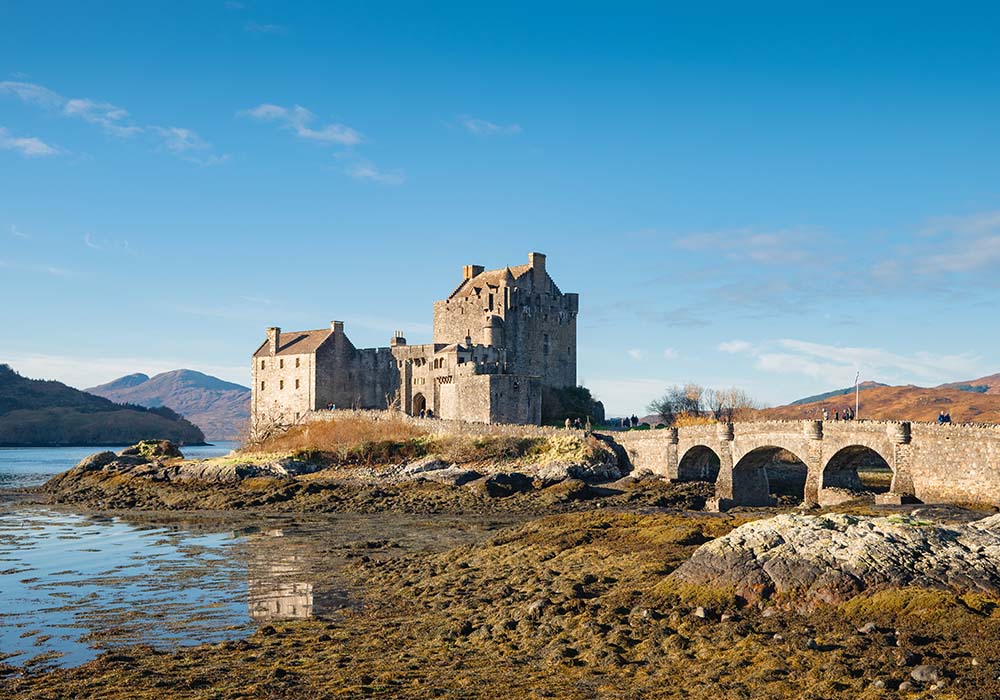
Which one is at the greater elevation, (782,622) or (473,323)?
(473,323)

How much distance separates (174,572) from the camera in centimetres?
2644

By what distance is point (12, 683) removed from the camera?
14.8 meters

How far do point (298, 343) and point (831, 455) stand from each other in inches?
2151

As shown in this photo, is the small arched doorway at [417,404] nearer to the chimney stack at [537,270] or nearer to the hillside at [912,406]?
→ the chimney stack at [537,270]

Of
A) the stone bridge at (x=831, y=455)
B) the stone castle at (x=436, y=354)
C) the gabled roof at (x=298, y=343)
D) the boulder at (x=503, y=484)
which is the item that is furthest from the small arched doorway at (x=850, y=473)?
the gabled roof at (x=298, y=343)

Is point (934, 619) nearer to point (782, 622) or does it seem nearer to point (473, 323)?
point (782, 622)

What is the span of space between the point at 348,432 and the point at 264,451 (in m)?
8.48

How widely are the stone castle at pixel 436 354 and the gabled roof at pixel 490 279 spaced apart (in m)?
0.11

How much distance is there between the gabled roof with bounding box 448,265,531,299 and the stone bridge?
26.7 meters

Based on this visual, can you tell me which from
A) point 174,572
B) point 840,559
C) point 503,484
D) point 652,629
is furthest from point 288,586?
point 503,484

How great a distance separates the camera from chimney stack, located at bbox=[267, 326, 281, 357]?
8562cm

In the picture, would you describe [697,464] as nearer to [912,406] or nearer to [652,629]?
[652,629]

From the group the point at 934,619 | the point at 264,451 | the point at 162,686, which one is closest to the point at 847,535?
the point at 934,619

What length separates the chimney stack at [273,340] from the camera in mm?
85625
